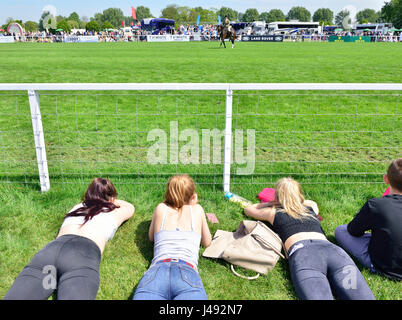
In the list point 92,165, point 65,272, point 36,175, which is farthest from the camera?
point 92,165

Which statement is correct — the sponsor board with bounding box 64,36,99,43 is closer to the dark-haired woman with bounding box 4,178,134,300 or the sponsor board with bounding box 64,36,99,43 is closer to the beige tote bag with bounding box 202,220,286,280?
the dark-haired woman with bounding box 4,178,134,300

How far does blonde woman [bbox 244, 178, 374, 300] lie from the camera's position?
2.71 meters

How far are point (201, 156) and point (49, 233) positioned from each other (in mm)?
3016

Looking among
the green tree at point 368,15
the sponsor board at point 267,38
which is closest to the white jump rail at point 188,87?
the sponsor board at point 267,38

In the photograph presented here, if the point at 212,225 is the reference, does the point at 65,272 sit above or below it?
above

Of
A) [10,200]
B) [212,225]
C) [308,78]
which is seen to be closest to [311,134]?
[212,225]

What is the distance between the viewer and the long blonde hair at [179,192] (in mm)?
3248

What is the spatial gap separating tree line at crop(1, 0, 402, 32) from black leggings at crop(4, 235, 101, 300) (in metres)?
92.7

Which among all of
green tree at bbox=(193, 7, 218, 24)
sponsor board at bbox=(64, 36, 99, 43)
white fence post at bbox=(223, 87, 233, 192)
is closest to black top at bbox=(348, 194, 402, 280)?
white fence post at bbox=(223, 87, 233, 192)

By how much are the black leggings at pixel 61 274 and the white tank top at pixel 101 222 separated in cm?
29

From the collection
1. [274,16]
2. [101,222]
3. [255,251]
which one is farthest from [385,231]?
[274,16]

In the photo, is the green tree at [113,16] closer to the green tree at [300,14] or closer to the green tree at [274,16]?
the green tree at [274,16]

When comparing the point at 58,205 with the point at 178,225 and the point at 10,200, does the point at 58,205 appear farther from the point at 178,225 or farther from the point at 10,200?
the point at 178,225

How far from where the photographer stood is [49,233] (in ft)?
12.9
